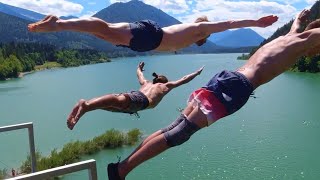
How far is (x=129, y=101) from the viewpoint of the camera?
14.6 feet

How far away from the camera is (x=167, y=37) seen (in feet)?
13.0

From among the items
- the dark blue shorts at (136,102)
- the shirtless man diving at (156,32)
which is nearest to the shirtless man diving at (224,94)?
the shirtless man diving at (156,32)

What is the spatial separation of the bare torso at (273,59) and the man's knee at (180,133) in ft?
2.17

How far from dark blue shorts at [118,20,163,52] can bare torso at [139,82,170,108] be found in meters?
0.99

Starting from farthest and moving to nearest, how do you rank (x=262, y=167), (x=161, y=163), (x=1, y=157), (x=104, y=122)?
(x=104, y=122) → (x=1, y=157) → (x=161, y=163) → (x=262, y=167)

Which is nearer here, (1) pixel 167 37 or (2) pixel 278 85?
(1) pixel 167 37

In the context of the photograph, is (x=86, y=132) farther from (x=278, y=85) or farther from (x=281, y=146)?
(x=278, y=85)

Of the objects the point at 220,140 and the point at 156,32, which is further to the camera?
the point at 220,140

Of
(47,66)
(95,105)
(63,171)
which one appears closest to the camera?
(63,171)

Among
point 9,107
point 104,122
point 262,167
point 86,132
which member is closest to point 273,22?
point 262,167

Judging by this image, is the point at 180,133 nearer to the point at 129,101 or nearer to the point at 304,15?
the point at 129,101

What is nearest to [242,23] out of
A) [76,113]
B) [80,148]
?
[76,113]

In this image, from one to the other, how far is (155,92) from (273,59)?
1569 mm

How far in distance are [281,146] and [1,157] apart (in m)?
14.8
